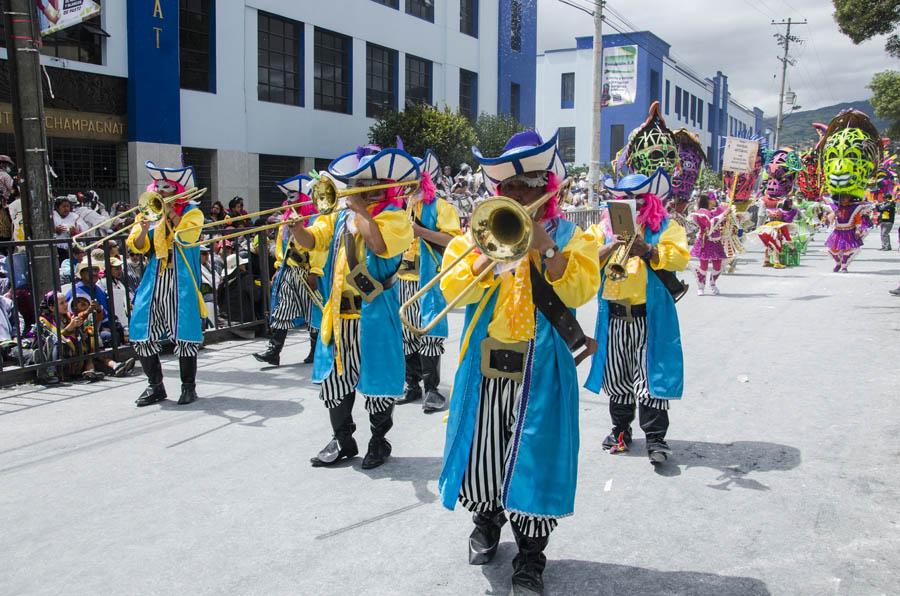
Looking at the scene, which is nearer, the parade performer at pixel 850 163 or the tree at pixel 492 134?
the parade performer at pixel 850 163

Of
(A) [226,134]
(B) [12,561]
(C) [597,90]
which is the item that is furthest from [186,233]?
(C) [597,90]

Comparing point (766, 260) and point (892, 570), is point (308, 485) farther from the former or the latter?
point (766, 260)

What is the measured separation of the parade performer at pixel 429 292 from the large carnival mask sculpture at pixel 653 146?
2868 millimetres

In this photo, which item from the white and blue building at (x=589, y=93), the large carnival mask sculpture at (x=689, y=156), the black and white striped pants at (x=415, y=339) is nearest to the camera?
the black and white striped pants at (x=415, y=339)

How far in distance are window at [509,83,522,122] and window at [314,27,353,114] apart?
345 inches

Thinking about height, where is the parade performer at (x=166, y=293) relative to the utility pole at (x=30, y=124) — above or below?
below

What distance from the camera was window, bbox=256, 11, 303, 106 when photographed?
1892 cm

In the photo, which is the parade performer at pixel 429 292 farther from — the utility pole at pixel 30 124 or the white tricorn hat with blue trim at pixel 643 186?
the utility pole at pixel 30 124

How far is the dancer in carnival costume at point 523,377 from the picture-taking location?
10.7ft

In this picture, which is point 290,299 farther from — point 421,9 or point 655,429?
point 421,9

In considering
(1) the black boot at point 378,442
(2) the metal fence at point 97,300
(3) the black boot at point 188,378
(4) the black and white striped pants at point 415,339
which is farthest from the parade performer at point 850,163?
(3) the black boot at point 188,378

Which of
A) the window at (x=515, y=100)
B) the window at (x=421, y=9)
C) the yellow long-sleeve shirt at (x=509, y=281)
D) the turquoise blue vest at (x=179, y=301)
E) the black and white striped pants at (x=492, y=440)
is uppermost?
the window at (x=421, y=9)

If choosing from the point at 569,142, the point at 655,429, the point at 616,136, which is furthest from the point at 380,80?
the point at 569,142

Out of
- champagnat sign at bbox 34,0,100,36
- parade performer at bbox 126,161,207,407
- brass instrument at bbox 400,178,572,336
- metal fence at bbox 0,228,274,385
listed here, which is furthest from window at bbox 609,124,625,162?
brass instrument at bbox 400,178,572,336
